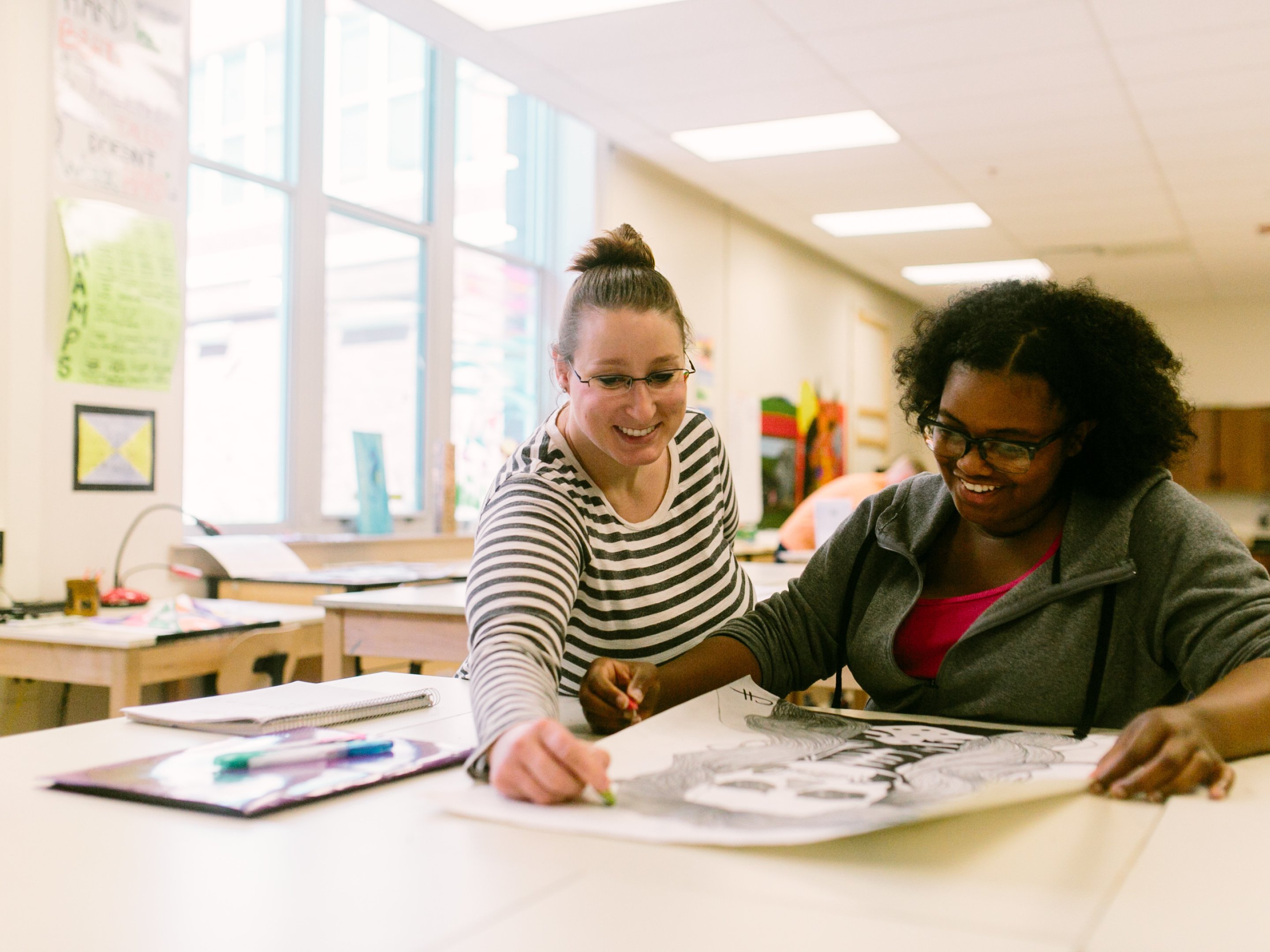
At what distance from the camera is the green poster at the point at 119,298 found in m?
3.19

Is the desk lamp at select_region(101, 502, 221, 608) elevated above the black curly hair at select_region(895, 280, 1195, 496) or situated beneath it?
situated beneath

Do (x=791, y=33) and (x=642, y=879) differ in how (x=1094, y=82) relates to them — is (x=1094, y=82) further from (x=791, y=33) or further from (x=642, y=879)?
(x=642, y=879)

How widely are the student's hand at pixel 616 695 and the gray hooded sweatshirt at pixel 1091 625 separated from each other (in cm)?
19

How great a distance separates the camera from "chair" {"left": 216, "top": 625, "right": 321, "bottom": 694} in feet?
8.97

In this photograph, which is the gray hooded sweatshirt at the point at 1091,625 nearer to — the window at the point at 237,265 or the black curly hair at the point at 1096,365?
the black curly hair at the point at 1096,365

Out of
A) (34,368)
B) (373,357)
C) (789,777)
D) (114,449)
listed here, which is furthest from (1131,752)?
(373,357)

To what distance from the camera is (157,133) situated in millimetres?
3459

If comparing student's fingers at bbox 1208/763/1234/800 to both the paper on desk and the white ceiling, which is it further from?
the white ceiling

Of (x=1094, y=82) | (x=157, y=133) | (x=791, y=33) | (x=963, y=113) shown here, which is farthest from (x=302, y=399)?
(x=1094, y=82)

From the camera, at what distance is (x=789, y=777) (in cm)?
88

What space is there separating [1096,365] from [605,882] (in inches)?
33.4

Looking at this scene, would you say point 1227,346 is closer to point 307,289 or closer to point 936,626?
point 307,289

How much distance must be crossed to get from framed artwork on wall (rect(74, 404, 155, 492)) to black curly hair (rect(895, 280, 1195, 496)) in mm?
2711

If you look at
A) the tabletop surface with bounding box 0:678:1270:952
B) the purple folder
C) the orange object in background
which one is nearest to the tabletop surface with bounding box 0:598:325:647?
the purple folder
